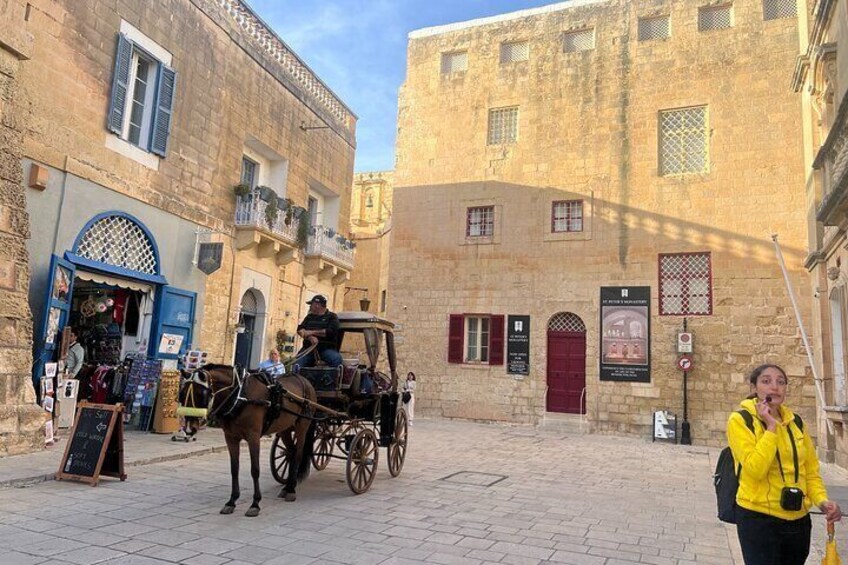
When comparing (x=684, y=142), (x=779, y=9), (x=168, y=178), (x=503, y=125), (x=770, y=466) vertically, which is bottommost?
(x=770, y=466)

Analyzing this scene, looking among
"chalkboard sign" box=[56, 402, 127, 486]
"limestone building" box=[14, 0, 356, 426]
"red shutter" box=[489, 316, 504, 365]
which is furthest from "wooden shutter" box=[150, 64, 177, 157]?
"red shutter" box=[489, 316, 504, 365]

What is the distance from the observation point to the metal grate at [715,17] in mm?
17375

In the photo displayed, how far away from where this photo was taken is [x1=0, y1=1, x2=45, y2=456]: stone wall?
25.9 ft

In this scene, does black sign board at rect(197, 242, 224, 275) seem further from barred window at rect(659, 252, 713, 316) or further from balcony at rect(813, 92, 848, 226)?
barred window at rect(659, 252, 713, 316)

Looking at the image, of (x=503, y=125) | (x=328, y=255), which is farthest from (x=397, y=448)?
(x=503, y=125)

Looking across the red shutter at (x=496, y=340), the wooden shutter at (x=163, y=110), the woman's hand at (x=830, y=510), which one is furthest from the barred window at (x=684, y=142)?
the woman's hand at (x=830, y=510)

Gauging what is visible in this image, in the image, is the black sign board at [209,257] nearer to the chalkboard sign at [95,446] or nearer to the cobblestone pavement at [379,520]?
the cobblestone pavement at [379,520]

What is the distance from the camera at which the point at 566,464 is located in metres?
10.8

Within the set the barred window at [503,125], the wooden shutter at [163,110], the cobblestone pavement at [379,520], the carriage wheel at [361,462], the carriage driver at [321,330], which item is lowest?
the cobblestone pavement at [379,520]

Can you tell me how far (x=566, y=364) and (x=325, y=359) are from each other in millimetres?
11426

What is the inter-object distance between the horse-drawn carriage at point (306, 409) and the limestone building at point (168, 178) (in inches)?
189

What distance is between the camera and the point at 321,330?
7414mm

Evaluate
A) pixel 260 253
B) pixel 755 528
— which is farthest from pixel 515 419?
pixel 755 528

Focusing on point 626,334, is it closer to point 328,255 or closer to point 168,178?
point 328,255
